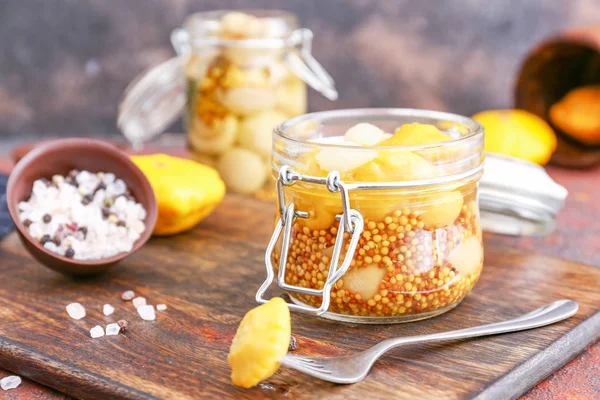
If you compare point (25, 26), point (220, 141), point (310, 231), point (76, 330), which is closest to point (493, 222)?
point (310, 231)

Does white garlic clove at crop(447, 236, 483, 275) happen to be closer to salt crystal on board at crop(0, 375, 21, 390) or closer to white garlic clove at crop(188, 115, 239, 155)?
salt crystal on board at crop(0, 375, 21, 390)

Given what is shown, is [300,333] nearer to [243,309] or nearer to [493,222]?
[243,309]

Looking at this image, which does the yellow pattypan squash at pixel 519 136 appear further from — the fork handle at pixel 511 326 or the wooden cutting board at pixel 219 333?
the fork handle at pixel 511 326

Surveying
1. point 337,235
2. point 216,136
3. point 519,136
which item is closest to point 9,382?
point 337,235

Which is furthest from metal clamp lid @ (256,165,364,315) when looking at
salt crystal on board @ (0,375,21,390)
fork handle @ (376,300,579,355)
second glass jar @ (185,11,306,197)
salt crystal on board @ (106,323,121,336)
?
second glass jar @ (185,11,306,197)

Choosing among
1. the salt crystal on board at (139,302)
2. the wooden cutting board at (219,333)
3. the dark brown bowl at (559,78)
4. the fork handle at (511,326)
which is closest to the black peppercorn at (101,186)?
the wooden cutting board at (219,333)

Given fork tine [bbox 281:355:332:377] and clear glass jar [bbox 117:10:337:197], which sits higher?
clear glass jar [bbox 117:10:337:197]
